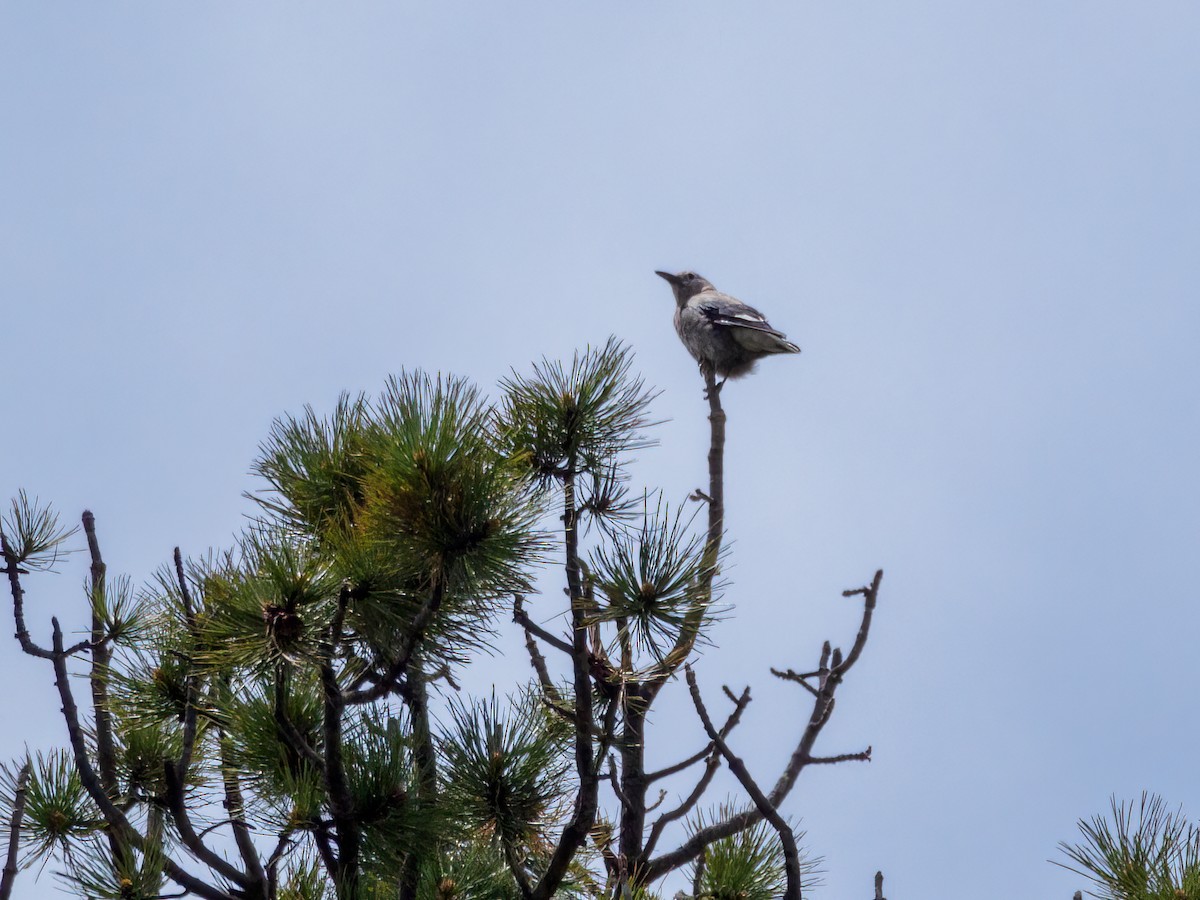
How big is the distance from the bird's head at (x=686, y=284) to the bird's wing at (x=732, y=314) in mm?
1025

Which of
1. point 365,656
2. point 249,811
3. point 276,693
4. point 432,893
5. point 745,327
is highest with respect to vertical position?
point 745,327

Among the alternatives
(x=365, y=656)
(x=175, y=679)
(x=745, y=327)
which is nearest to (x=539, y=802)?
(x=365, y=656)

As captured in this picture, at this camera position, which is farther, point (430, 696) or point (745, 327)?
point (745, 327)

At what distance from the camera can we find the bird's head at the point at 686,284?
9055 millimetres

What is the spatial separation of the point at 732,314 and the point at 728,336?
154 millimetres

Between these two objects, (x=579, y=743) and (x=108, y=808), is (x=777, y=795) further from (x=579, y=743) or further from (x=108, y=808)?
(x=108, y=808)

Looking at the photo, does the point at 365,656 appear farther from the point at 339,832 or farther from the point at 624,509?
the point at 624,509

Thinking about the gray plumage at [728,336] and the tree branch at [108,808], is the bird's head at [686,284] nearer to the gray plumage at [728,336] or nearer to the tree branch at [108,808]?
the gray plumage at [728,336]

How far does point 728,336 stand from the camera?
295 inches

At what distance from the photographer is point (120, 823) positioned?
3.13 meters

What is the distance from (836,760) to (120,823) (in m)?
2.08

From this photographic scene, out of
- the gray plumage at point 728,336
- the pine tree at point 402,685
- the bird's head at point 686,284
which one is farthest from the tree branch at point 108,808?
the bird's head at point 686,284

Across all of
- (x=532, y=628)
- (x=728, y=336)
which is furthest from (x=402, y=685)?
(x=728, y=336)

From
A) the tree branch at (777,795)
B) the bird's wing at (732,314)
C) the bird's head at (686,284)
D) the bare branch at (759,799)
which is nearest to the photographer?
the bare branch at (759,799)
